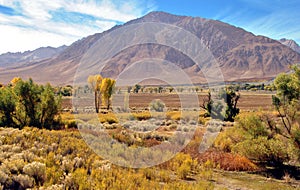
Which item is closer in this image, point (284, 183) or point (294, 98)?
point (284, 183)

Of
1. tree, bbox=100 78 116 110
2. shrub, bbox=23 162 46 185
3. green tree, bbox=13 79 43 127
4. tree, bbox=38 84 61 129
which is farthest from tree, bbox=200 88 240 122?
shrub, bbox=23 162 46 185

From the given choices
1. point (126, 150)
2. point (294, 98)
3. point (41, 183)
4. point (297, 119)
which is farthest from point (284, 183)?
point (41, 183)

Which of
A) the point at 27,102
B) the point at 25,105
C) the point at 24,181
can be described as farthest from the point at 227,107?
the point at 24,181

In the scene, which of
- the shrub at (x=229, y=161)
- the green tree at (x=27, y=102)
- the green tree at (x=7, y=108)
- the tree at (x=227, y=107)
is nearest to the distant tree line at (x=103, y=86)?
the tree at (x=227, y=107)

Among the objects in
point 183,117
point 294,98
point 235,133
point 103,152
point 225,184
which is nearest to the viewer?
point 225,184

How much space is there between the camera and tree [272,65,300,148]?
12023 millimetres

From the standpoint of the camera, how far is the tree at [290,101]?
473 inches

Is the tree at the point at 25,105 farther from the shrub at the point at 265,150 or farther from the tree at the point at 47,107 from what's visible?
the shrub at the point at 265,150

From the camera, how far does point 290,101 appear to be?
1257 cm

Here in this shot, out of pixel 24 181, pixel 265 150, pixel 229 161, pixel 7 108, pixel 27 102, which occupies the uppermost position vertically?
pixel 27 102

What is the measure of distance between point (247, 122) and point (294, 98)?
7.75 ft

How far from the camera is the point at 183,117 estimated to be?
99.2 feet

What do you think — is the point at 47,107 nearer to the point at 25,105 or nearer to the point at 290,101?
the point at 25,105

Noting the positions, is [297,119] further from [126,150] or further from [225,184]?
[126,150]
